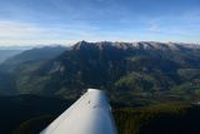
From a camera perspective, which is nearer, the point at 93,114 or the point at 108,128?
the point at 108,128

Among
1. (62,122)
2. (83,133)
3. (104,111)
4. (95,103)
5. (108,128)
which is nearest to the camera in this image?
(83,133)

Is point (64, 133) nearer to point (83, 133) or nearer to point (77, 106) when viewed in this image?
point (83, 133)

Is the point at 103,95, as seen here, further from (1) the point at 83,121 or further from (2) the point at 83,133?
(2) the point at 83,133

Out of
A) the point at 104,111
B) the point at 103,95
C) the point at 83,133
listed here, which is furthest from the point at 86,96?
the point at 83,133

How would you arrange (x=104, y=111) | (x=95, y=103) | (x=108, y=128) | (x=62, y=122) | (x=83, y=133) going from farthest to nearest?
(x=95, y=103) < (x=104, y=111) < (x=62, y=122) < (x=108, y=128) < (x=83, y=133)

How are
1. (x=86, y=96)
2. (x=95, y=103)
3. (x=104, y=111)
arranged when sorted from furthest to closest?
1. (x=86, y=96)
2. (x=95, y=103)
3. (x=104, y=111)

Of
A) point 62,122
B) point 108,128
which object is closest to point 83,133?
point 108,128
